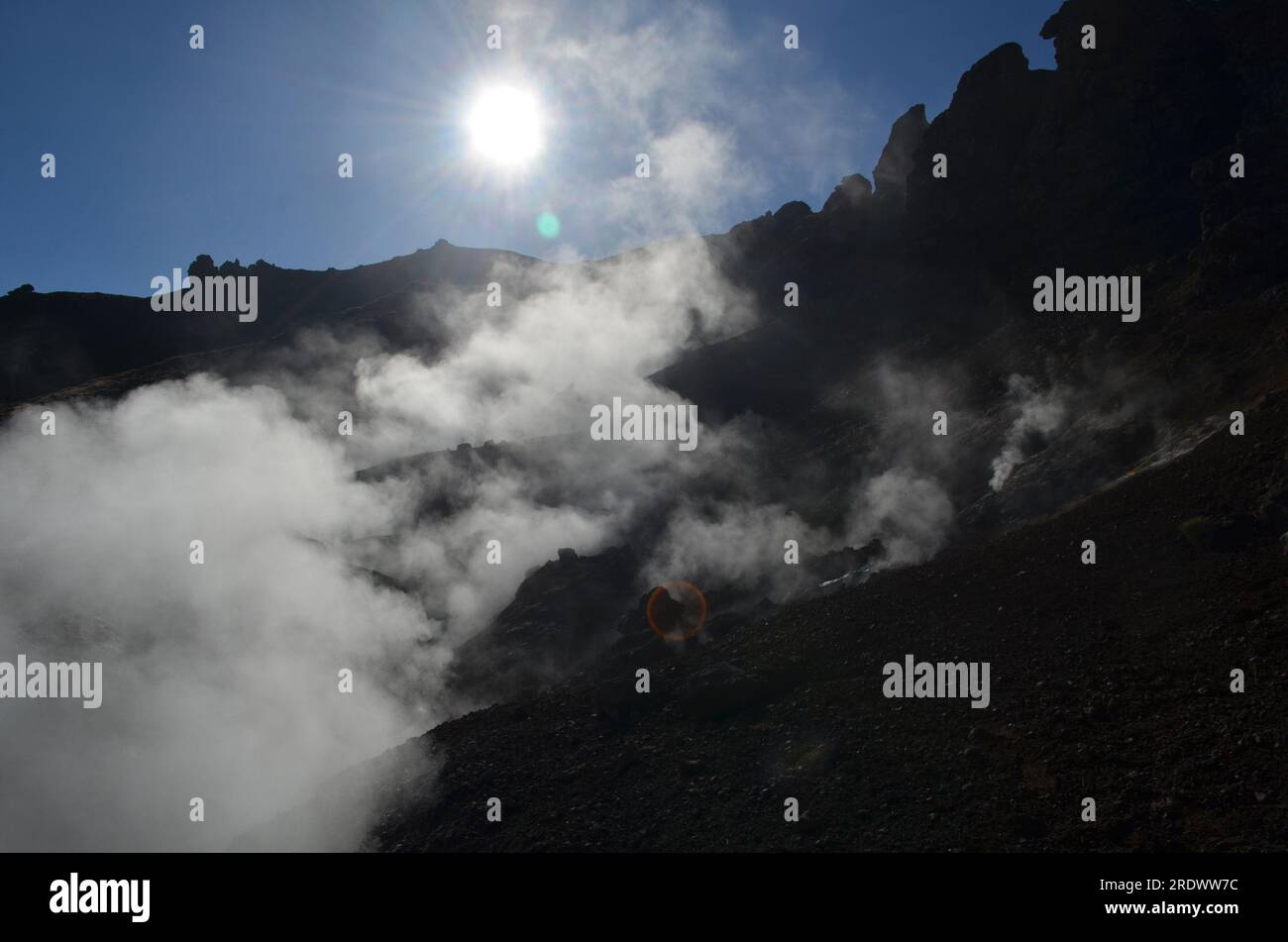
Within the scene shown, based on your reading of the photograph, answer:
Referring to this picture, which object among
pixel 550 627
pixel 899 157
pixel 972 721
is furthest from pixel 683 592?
pixel 899 157

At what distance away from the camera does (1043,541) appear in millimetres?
25578

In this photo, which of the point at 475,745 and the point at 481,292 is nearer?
the point at 475,745

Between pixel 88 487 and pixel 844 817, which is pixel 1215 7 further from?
pixel 88 487

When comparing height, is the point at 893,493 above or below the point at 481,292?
below

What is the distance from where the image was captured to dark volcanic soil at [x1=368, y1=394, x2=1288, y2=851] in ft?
49.2

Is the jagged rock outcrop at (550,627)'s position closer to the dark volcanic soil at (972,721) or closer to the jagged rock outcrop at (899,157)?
the dark volcanic soil at (972,721)

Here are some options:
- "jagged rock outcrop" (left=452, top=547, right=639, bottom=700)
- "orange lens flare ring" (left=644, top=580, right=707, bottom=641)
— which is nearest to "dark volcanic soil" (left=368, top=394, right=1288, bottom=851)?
"orange lens flare ring" (left=644, top=580, right=707, bottom=641)

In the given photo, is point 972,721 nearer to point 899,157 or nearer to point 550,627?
point 550,627

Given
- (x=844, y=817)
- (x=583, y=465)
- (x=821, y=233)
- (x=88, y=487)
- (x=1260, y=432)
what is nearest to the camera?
(x=844, y=817)

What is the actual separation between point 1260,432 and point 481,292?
82189 millimetres

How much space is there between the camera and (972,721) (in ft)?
59.8

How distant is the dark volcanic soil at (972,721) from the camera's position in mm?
15000

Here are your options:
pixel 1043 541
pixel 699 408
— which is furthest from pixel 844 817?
pixel 699 408

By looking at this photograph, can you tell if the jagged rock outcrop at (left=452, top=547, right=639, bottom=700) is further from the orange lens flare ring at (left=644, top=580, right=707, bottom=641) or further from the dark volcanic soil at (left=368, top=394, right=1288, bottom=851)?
the dark volcanic soil at (left=368, top=394, right=1288, bottom=851)
